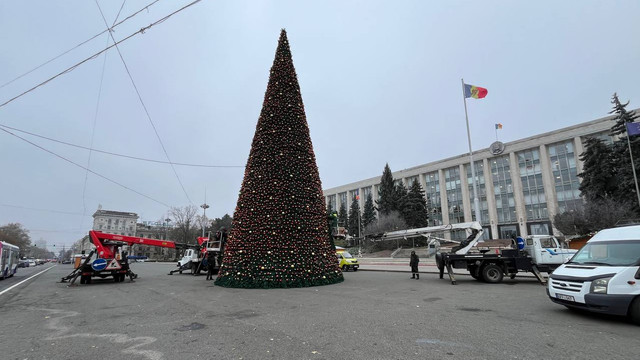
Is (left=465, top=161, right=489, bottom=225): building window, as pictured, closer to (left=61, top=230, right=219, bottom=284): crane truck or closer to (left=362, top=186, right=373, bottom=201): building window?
(left=362, top=186, right=373, bottom=201): building window

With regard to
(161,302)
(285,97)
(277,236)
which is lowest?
(161,302)

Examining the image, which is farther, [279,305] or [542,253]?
[542,253]

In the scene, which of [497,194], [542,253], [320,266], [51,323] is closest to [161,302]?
[51,323]

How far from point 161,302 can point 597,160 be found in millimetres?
41710

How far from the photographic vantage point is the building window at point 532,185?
50.9 meters

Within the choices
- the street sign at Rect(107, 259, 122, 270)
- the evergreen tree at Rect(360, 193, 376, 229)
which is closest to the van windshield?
the street sign at Rect(107, 259, 122, 270)

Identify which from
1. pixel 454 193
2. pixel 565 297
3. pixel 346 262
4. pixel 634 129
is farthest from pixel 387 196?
pixel 565 297

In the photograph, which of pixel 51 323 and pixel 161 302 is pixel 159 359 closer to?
pixel 51 323

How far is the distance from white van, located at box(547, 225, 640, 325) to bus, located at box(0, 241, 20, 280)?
96.6 feet

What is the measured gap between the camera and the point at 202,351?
471 cm

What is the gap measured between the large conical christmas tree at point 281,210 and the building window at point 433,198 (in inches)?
2243

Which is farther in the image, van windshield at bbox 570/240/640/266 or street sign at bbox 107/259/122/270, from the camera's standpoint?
street sign at bbox 107/259/122/270

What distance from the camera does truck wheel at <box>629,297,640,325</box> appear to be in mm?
5914

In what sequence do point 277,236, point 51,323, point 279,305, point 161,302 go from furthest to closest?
point 277,236 → point 161,302 → point 279,305 → point 51,323
